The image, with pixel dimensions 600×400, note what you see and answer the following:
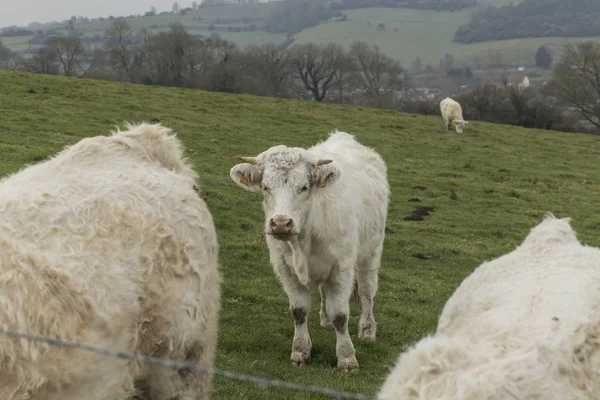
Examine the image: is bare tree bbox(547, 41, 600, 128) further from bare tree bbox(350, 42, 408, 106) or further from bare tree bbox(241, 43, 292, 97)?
bare tree bbox(350, 42, 408, 106)

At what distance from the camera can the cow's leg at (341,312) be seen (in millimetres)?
8969

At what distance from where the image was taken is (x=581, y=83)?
54.2 meters

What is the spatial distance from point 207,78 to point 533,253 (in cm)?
5165

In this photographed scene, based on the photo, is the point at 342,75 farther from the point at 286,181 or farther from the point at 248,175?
the point at 286,181

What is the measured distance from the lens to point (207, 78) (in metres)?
55.6

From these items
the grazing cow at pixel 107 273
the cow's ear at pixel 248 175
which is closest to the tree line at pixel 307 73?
the cow's ear at pixel 248 175

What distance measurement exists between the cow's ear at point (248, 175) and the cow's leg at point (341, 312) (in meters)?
1.48

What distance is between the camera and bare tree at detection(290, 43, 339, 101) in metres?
70.9

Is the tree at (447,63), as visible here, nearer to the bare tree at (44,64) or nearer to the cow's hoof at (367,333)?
the bare tree at (44,64)

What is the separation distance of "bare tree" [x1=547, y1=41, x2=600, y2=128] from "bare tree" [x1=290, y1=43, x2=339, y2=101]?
22.7m

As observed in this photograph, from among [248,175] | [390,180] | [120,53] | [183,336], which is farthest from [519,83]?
[183,336]

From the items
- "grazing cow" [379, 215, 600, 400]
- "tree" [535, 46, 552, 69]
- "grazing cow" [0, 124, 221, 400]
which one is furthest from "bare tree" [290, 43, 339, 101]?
"tree" [535, 46, 552, 69]

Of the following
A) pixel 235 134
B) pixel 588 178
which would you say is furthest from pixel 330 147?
pixel 588 178

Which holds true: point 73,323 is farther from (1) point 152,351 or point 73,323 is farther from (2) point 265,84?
(2) point 265,84
